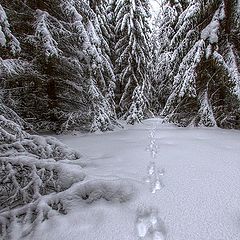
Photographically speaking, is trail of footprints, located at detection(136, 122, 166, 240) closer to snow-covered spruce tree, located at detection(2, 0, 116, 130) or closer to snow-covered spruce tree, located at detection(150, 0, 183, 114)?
snow-covered spruce tree, located at detection(2, 0, 116, 130)

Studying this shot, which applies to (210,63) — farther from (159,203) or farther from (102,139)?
(159,203)

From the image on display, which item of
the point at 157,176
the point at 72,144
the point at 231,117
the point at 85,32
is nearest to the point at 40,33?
the point at 85,32

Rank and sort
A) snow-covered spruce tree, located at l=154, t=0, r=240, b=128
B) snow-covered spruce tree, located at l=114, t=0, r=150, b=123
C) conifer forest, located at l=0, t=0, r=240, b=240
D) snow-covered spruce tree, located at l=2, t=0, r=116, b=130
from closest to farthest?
conifer forest, located at l=0, t=0, r=240, b=240, snow-covered spruce tree, located at l=2, t=0, r=116, b=130, snow-covered spruce tree, located at l=154, t=0, r=240, b=128, snow-covered spruce tree, located at l=114, t=0, r=150, b=123

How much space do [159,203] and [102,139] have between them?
4828 millimetres

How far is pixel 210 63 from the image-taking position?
10.5m

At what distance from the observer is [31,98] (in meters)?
9.77

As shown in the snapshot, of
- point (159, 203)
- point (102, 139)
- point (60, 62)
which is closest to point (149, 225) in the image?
point (159, 203)

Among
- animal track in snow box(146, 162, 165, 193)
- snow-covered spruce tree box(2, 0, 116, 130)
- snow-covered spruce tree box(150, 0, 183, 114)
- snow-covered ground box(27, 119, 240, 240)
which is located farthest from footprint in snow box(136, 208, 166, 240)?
snow-covered spruce tree box(150, 0, 183, 114)

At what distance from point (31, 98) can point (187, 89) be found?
518cm

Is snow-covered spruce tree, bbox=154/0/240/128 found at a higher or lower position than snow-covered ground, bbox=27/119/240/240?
higher

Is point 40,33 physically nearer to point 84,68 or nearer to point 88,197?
point 84,68

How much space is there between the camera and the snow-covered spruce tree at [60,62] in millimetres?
9047

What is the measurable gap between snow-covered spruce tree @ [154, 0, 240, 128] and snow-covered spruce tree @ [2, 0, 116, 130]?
294 centimetres

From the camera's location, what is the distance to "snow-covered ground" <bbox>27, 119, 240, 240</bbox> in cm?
300
